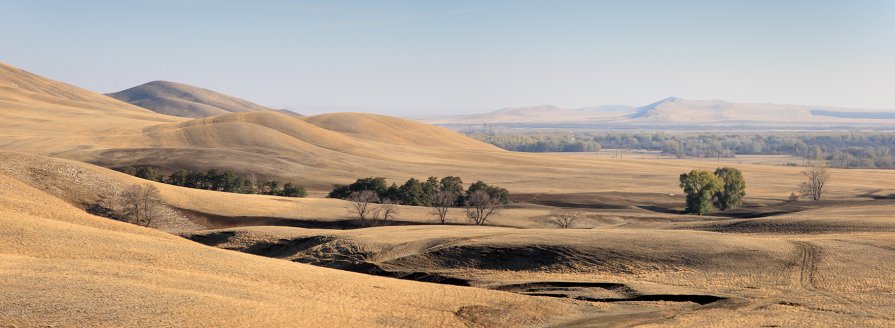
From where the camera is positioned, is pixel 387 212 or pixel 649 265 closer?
pixel 649 265

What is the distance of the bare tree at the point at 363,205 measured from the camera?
83000 mm

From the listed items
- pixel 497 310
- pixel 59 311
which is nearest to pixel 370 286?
pixel 497 310

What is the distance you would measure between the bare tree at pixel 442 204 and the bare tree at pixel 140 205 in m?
28.0

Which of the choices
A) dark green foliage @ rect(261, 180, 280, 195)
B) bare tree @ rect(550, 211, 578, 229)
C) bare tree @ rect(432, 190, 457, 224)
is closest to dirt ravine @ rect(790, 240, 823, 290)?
bare tree @ rect(550, 211, 578, 229)

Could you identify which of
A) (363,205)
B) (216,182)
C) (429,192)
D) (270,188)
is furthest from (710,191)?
(216,182)

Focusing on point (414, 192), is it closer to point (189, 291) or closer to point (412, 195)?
point (412, 195)

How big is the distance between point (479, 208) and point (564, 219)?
915 cm

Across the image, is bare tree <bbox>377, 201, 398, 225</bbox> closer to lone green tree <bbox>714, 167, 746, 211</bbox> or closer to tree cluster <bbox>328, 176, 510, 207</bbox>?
tree cluster <bbox>328, 176, 510, 207</bbox>

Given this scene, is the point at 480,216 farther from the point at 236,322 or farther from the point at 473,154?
the point at 473,154

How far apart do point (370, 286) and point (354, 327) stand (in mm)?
8920

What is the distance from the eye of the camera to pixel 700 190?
101250 mm

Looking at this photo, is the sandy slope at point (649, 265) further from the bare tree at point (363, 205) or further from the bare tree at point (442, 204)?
the bare tree at point (442, 204)

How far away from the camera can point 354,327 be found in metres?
36.2

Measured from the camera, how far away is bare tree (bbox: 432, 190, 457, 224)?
278 feet
